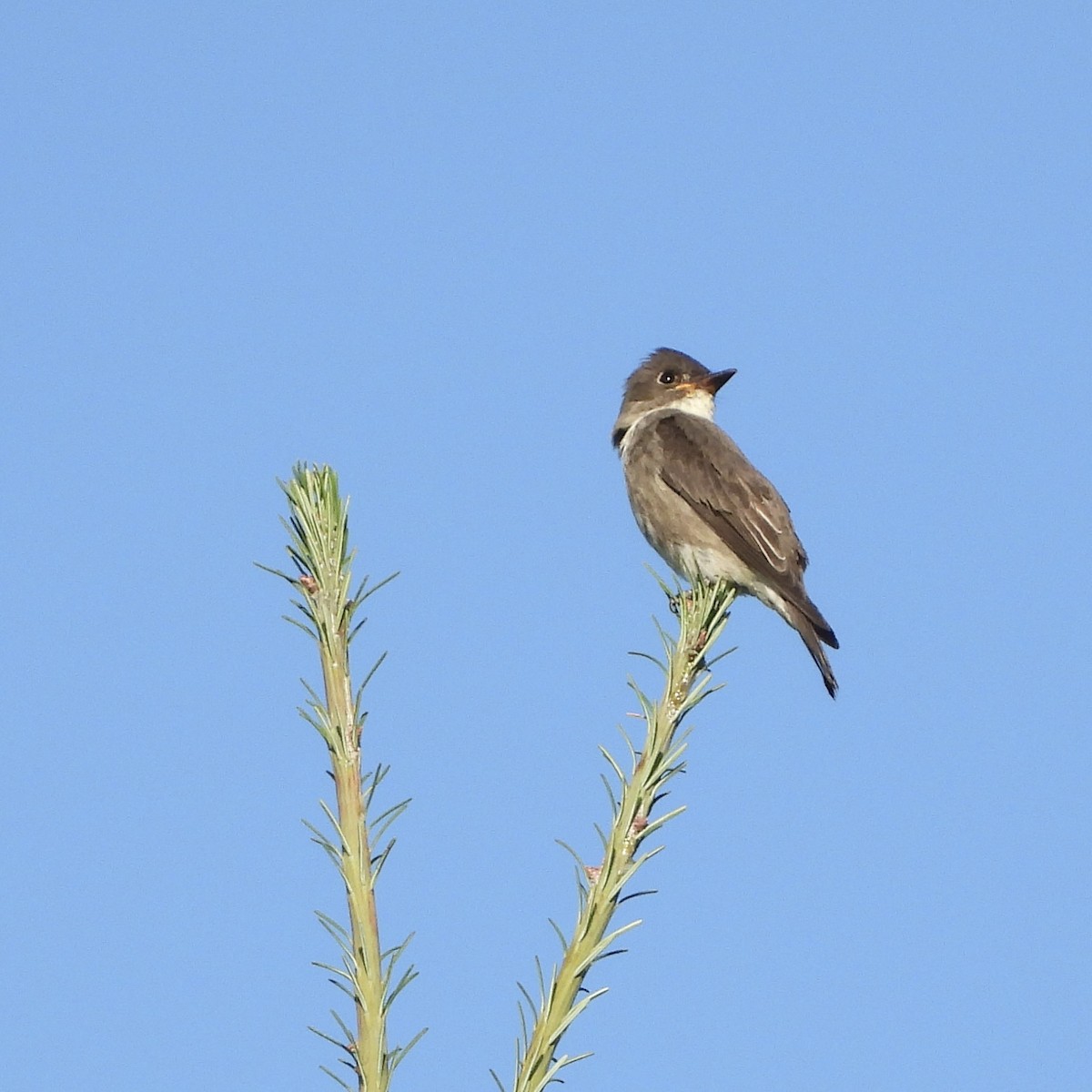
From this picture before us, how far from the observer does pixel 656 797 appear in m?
3.28

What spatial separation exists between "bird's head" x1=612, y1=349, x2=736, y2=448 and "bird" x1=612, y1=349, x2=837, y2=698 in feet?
2.53

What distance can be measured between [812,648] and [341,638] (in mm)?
6187

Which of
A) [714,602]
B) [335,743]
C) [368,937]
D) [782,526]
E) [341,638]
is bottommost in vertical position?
[368,937]

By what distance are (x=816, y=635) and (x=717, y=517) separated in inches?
43.6

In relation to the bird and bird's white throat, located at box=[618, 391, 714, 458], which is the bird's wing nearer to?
the bird

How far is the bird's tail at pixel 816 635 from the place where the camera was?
867 cm

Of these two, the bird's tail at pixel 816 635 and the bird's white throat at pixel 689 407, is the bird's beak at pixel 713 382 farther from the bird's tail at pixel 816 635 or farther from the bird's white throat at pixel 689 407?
the bird's tail at pixel 816 635

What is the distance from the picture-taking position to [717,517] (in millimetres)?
9539

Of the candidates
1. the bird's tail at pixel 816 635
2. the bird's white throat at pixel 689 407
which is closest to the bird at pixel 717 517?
the bird's tail at pixel 816 635

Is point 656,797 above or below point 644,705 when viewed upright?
below

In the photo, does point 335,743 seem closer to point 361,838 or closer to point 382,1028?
point 361,838

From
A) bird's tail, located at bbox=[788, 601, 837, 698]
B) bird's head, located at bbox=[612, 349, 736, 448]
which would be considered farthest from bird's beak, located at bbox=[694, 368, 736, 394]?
bird's tail, located at bbox=[788, 601, 837, 698]

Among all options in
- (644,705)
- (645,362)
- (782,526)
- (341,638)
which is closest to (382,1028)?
(341,638)

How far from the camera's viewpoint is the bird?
9.19 metres
